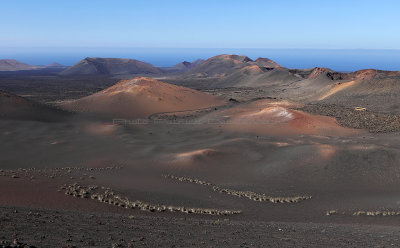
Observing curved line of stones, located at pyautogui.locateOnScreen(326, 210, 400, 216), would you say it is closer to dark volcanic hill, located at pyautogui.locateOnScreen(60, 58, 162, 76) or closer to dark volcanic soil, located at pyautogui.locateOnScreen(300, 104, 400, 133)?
dark volcanic soil, located at pyautogui.locateOnScreen(300, 104, 400, 133)

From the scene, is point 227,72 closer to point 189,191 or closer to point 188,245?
point 189,191

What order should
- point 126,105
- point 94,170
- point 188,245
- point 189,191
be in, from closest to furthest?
point 188,245 → point 189,191 → point 94,170 → point 126,105

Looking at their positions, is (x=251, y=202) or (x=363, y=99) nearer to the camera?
(x=251, y=202)

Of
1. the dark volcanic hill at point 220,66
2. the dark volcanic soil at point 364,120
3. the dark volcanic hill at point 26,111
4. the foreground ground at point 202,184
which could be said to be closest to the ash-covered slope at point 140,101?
the dark volcanic hill at point 26,111

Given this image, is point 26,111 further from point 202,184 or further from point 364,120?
point 364,120

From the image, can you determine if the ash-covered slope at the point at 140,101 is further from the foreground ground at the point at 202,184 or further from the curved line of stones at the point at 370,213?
the curved line of stones at the point at 370,213

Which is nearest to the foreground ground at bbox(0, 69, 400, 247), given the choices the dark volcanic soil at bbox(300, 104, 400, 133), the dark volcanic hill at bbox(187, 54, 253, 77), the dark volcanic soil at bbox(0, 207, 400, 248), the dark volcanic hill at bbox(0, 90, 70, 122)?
the dark volcanic soil at bbox(0, 207, 400, 248)

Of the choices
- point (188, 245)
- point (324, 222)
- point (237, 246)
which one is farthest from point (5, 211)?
point (324, 222)

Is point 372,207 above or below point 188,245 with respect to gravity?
below
